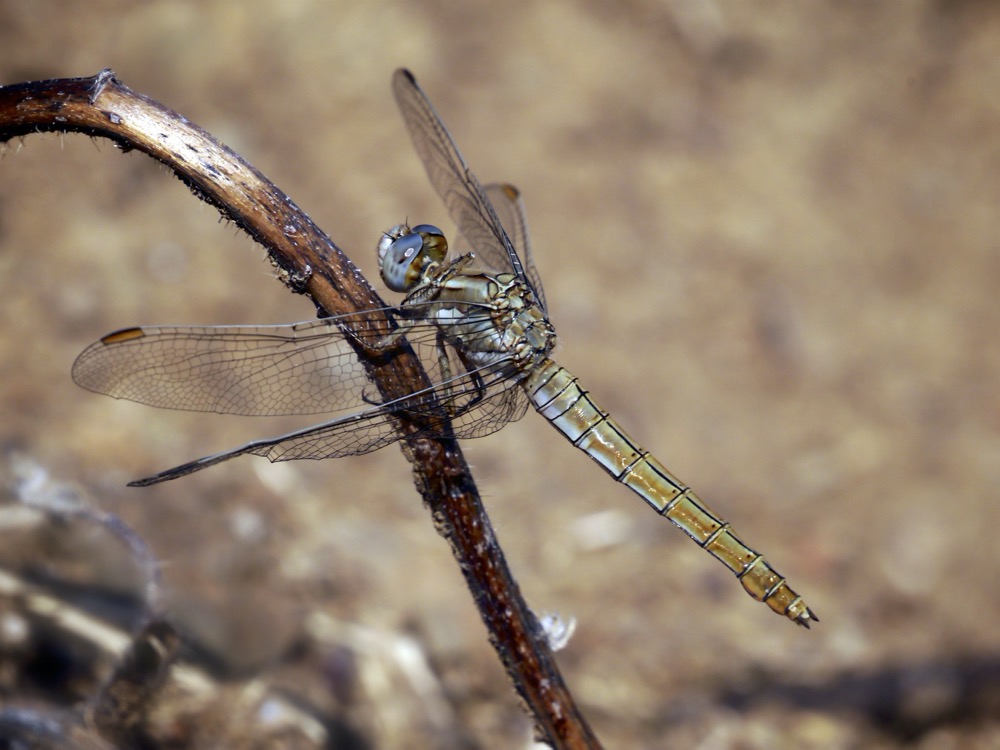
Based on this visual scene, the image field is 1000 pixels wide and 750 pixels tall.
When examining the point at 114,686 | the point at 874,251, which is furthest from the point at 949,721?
the point at 114,686

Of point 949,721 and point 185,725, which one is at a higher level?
point 185,725

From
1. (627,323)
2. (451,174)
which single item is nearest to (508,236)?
(451,174)

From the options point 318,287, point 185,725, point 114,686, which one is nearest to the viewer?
point 318,287

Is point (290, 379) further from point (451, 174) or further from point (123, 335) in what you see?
point (451, 174)

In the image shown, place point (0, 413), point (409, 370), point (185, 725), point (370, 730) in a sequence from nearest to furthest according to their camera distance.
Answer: point (409, 370)
point (185, 725)
point (370, 730)
point (0, 413)

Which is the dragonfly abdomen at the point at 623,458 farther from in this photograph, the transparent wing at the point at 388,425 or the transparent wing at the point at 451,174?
the transparent wing at the point at 451,174

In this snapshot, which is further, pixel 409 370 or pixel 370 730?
pixel 370 730

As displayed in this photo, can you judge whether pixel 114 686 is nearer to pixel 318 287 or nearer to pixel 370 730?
pixel 370 730

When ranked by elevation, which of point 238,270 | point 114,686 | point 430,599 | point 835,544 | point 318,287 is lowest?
point 835,544
